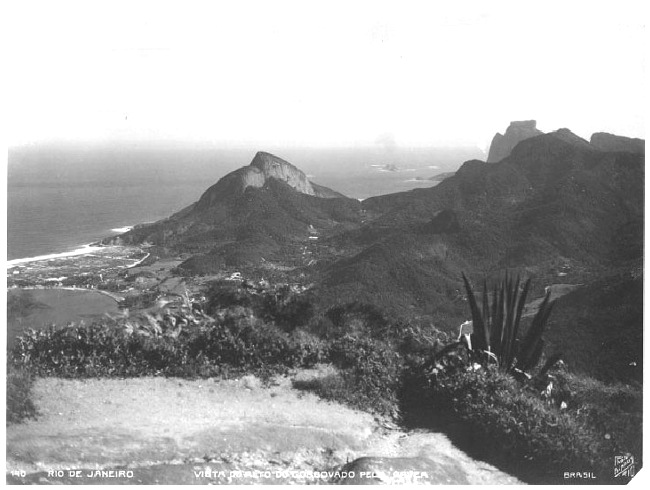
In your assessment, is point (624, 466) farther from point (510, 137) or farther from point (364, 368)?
point (510, 137)

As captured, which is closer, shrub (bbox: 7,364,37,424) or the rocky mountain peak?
shrub (bbox: 7,364,37,424)

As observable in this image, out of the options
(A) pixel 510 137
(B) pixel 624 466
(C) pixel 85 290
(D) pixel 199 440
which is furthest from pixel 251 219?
Answer: (B) pixel 624 466

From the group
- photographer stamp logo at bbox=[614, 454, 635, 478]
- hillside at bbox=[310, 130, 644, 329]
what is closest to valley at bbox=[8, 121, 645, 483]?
hillside at bbox=[310, 130, 644, 329]

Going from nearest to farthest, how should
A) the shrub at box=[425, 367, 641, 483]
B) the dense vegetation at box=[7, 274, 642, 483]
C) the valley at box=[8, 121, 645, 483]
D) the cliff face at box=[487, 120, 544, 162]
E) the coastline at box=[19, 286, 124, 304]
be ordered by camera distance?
the shrub at box=[425, 367, 641, 483] < the dense vegetation at box=[7, 274, 642, 483] < the valley at box=[8, 121, 645, 483] < the coastline at box=[19, 286, 124, 304] < the cliff face at box=[487, 120, 544, 162]

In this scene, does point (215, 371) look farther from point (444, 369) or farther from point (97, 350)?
point (444, 369)

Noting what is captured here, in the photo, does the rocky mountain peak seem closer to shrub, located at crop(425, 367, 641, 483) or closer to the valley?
the valley
